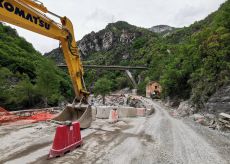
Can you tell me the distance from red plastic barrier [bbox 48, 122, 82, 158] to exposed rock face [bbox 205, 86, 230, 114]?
1228cm

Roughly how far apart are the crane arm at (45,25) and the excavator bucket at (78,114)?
25.3 inches

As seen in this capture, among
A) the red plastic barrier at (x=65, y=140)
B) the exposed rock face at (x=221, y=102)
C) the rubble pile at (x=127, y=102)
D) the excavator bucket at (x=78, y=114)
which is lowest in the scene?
the red plastic barrier at (x=65, y=140)

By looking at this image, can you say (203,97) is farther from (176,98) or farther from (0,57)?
(0,57)

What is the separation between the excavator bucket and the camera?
1309cm

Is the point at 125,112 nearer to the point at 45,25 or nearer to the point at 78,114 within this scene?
the point at 78,114

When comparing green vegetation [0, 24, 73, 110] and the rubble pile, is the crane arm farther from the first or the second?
the rubble pile

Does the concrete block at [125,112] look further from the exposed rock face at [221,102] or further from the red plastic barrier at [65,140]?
the red plastic barrier at [65,140]

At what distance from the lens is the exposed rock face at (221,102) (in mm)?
17756

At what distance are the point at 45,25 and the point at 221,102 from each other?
14301 millimetres

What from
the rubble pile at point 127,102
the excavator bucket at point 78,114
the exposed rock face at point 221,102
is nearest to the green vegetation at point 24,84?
the rubble pile at point 127,102

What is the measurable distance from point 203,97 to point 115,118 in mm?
10933

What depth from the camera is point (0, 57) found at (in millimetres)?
38875

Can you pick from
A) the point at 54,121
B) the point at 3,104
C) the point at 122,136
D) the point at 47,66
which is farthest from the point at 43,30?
the point at 47,66

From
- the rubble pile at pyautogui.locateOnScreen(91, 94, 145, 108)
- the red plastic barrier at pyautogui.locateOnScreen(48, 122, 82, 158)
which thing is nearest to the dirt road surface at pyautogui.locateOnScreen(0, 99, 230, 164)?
the red plastic barrier at pyautogui.locateOnScreen(48, 122, 82, 158)
